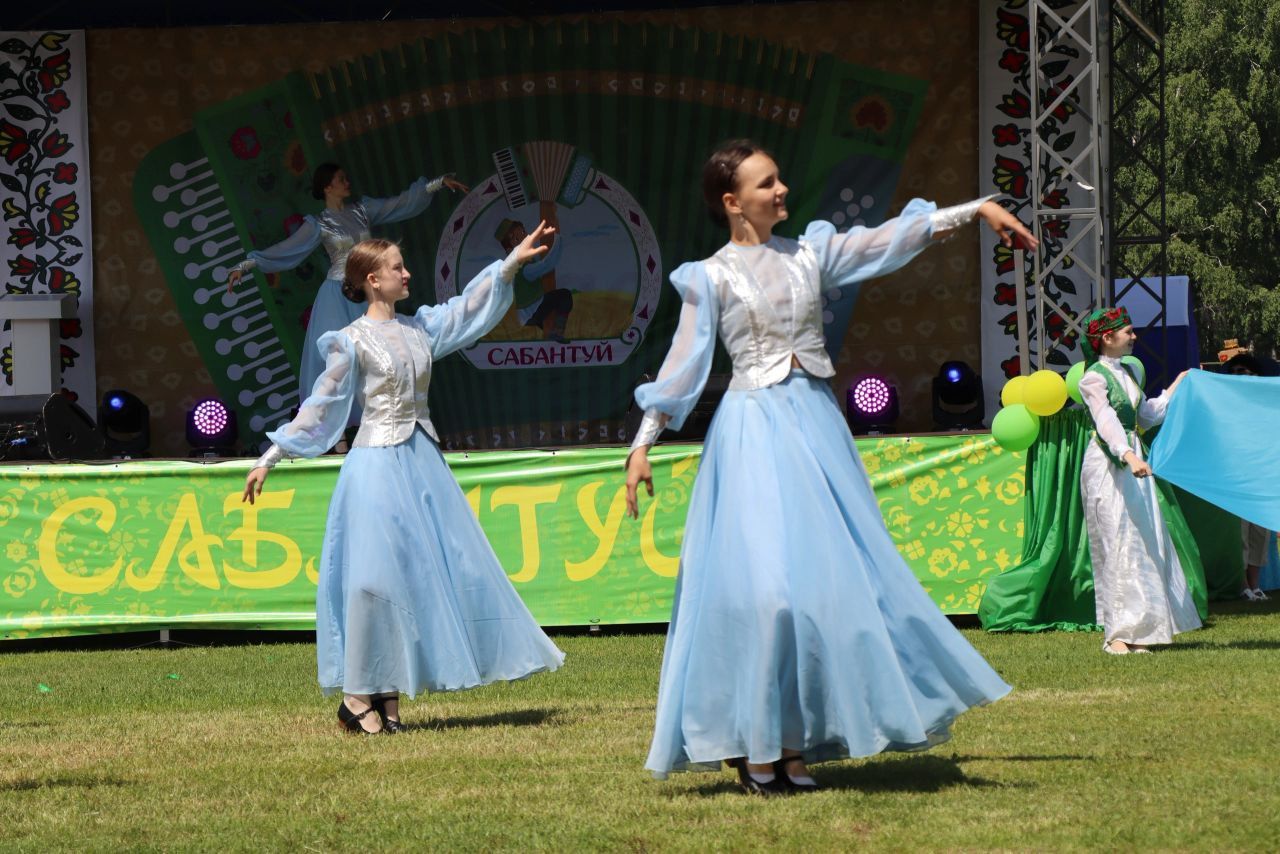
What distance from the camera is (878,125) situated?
13.5 meters

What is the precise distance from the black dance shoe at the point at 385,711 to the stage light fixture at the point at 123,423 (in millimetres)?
7838

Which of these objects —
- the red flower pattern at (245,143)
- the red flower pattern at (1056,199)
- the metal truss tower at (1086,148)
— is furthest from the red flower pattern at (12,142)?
the red flower pattern at (1056,199)

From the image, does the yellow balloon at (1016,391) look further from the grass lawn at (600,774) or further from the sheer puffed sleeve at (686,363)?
the sheer puffed sleeve at (686,363)

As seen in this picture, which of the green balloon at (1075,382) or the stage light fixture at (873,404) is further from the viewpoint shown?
the stage light fixture at (873,404)

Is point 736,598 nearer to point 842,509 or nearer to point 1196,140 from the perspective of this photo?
point 842,509

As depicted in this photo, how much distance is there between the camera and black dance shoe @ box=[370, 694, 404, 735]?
6445 millimetres

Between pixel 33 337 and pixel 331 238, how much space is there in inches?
108

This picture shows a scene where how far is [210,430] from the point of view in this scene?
13.6 metres

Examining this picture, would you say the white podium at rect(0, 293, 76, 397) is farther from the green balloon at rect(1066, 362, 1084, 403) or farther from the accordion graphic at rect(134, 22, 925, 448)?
the green balloon at rect(1066, 362, 1084, 403)

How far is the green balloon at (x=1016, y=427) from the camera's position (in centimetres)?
889

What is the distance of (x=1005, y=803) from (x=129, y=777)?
9.18 ft

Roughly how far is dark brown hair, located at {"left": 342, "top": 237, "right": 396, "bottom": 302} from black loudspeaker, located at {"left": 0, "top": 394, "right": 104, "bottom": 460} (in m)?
6.07

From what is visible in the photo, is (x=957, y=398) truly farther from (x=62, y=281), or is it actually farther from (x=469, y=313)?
(x=62, y=281)

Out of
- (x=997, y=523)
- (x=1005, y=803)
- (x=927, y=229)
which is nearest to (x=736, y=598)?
(x=1005, y=803)
